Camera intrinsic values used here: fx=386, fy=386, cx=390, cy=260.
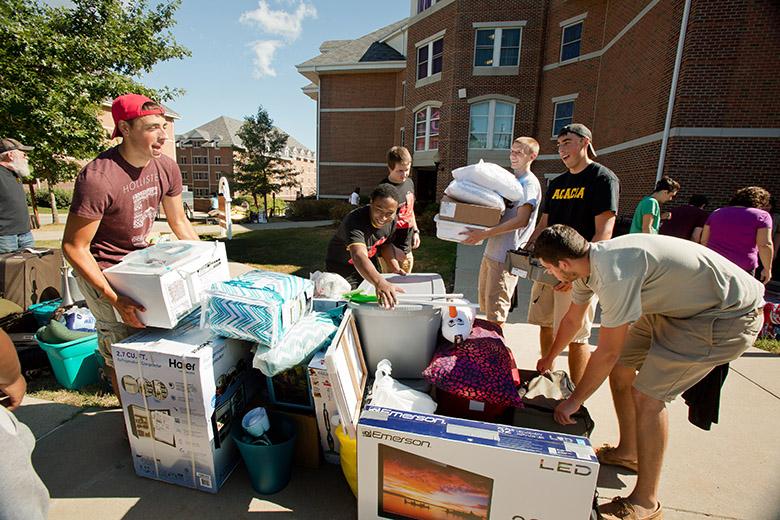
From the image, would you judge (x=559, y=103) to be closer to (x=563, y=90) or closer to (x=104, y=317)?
(x=563, y=90)

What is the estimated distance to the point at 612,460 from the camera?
97.2 inches

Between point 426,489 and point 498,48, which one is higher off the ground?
point 498,48

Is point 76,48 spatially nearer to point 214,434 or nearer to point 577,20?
point 214,434

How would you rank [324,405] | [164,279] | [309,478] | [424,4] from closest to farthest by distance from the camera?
[164,279] → [324,405] → [309,478] → [424,4]

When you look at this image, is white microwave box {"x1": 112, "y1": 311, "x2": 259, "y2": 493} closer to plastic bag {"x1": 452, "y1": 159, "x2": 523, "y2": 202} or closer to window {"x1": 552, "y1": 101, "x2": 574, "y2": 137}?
plastic bag {"x1": 452, "y1": 159, "x2": 523, "y2": 202}

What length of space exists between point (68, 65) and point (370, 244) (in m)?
9.18

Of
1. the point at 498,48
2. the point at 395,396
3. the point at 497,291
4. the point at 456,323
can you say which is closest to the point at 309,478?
the point at 395,396

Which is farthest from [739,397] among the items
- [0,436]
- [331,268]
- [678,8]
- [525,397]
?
[678,8]

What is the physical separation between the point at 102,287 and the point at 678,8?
11.9 meters

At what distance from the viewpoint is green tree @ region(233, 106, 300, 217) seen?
2908 centimetres

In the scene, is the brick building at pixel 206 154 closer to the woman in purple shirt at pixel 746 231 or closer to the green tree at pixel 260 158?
the green tree at pixel 260 158

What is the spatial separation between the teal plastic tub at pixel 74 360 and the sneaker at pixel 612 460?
3929mm

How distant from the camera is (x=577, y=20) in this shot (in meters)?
14.4

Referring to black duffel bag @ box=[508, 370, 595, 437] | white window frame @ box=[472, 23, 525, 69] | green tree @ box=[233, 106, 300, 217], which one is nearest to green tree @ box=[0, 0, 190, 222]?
black duffel bag @ box=[508, 370, 595, 437]
